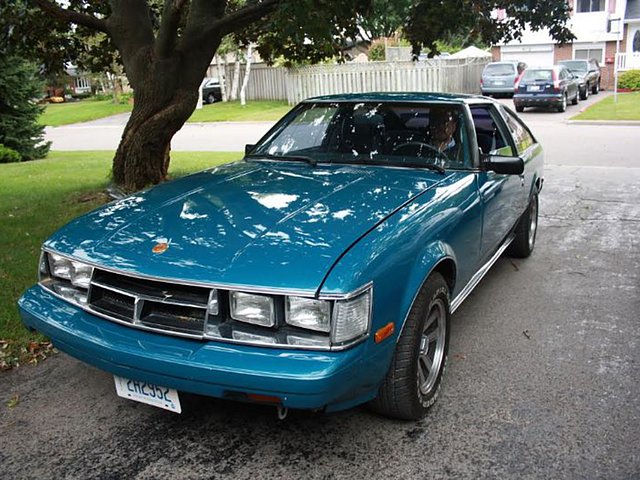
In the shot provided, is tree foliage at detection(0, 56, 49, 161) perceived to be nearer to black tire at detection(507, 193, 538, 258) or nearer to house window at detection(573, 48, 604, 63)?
black tire at detection(507, 193, 538, 258)

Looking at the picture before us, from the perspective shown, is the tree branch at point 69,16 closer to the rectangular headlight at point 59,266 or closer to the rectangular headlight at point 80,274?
the rectangular headlight at point 59,266

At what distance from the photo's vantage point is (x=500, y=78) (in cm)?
2791

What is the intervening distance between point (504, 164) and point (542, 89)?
19652 mm

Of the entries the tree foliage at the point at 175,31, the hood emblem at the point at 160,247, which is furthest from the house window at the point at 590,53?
the hood emblem at the point at 160,247

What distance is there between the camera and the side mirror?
4.20 meters

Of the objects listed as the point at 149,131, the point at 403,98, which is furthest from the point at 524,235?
the point at 149,131

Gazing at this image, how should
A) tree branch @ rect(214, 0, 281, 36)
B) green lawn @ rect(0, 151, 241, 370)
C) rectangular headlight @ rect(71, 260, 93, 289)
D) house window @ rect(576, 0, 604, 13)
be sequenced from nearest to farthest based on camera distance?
rectangular headlight @ rect(71, 260, 93, 289)
green lawn @ rect(0, 151, 241, 370)
tree branch @ rect(214, 0, 281, 36)
house window @ rect(576, 0, 604, 13)

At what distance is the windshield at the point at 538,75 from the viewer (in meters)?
22.3

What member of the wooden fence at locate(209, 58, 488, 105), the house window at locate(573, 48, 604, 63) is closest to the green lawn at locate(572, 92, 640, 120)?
the wooden fence at locate(209, 58, 488, 105)

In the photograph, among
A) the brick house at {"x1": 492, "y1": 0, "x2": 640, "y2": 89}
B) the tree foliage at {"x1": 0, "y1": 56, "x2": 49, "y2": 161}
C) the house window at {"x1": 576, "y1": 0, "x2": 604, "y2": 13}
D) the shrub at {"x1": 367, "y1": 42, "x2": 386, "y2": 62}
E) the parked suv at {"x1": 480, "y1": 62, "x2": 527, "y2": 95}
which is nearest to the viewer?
the tree foliage at {"x1": 0, "y1": 56, "x2": 49, "y2": 161}

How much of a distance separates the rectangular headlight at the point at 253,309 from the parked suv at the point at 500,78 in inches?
1071

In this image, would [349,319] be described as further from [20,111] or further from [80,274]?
[20,111]

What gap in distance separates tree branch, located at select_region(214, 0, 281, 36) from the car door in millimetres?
3358

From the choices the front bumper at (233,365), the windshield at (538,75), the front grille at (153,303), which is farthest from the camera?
the windshield at (538,75)
